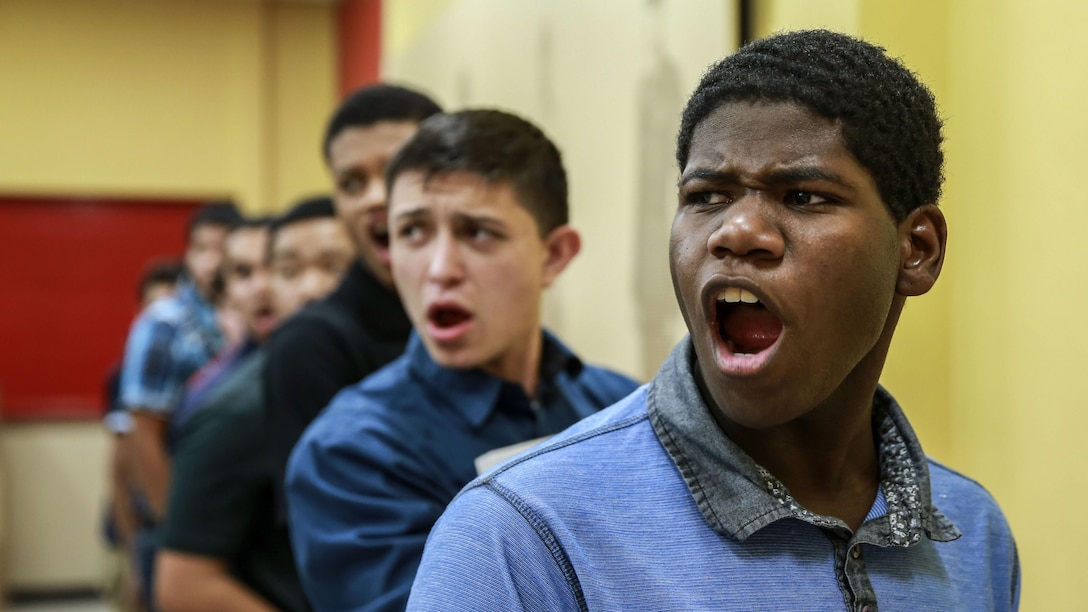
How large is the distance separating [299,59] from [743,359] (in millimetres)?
7676

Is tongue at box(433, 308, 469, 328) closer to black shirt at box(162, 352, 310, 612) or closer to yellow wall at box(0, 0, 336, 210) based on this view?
black shirt at box(162, 352, 310, 612)

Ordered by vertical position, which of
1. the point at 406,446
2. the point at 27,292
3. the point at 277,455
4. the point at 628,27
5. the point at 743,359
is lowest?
the point at 27,292

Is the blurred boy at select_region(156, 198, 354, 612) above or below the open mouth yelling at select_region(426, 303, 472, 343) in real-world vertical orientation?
below

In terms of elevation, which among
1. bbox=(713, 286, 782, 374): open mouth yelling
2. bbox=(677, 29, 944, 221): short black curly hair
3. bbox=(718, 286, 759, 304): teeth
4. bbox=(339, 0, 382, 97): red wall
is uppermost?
bbox=(339, 0, 382, 97): red wall

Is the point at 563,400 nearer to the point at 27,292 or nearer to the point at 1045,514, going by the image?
the point at 1045,514

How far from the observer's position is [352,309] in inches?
93.1

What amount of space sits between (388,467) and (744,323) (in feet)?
2.33

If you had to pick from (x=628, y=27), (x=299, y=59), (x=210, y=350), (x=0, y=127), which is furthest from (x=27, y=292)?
(x=628, y=27)

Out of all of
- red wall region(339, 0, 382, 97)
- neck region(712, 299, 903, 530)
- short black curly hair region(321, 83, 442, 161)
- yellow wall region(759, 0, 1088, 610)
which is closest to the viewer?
neck region(712, 299, 903, 530)

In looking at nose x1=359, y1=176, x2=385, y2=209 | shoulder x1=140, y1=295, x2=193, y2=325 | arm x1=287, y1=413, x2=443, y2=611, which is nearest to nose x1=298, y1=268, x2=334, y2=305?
nose x1=359, y1=176, x2=385, y2=209

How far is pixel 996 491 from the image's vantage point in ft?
6.23

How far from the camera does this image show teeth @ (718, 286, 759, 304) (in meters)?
1.09

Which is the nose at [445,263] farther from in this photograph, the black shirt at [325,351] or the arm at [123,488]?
the arm at [123,488]

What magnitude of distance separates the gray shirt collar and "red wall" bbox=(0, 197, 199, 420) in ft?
24.7
